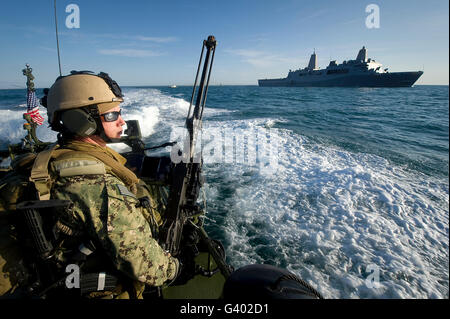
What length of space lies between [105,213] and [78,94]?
1094 millimetres

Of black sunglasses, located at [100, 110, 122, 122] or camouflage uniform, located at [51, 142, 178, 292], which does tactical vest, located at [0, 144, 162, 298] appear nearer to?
camouflage uniform, located at [51, 142, 178, 292]

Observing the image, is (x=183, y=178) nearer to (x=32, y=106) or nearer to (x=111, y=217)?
(x=111, y=217)

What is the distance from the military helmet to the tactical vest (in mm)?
400

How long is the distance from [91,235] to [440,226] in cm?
726

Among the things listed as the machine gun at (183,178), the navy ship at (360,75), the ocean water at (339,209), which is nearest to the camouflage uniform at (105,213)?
the machine gun at (183,178)

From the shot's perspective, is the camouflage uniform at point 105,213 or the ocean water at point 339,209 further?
the ocean water at point 339,209

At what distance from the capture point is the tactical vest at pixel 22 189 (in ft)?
4.95

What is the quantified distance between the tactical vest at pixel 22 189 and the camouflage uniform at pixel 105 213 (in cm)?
1

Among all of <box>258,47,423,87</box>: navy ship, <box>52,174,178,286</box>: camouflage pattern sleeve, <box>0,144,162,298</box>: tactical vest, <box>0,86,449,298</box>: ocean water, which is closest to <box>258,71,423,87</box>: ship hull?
<box>258,47,423,87</box>: navy ship

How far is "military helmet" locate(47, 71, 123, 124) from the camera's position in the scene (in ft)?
5.98

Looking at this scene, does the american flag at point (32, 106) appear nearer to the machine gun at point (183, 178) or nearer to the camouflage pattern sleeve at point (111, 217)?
the machine gun at point (183, 178)
